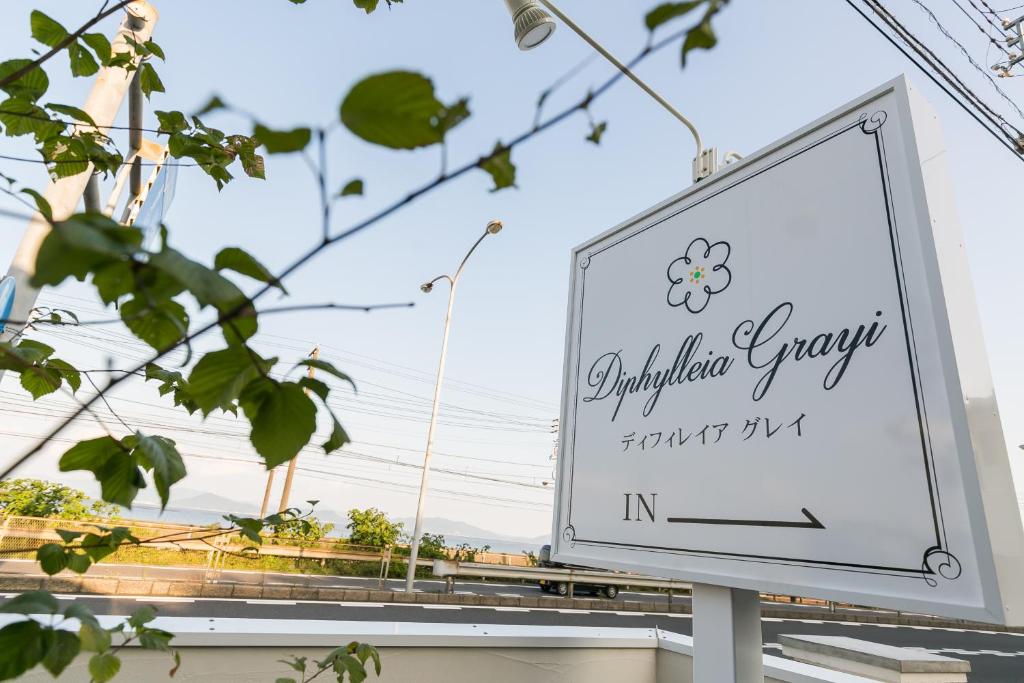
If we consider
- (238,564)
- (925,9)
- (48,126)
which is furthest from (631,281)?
(238,564)

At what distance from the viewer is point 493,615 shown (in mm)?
9211

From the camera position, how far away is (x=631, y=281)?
2096 mm

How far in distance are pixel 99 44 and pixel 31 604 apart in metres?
1.00

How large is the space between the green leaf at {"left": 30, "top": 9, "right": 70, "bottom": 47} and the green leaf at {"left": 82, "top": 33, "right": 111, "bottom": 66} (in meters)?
0.04

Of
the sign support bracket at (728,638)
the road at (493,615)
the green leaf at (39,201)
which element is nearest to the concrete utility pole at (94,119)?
the green leaf at (39,201)

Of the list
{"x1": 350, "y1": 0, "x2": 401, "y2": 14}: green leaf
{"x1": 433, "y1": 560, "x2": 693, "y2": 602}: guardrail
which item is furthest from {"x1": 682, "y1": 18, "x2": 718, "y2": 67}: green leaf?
{"x1": 433, "y1": 560, "x2": 693, "y2": 602}: guardrail

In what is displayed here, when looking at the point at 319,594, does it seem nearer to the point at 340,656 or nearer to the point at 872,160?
the point at 340,656

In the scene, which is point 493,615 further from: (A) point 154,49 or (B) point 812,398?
(A) point 154,49

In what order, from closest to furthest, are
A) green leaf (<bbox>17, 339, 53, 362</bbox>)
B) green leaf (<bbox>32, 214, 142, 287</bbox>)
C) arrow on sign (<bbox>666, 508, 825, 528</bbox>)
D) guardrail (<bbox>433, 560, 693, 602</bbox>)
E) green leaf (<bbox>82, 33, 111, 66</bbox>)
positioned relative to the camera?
green leaf (<bbox>32, 214, 142, 287</bbox>), green leaf (<bbox>17, 339, 53, 362</bbox>), green leaf (<bbox>82, 33, 111, 66</bbox>), arrow on sign (<bbox>666, 508, 825, 528</bbox>), guardrail (<bbox>433, 560, 693, 602</bbox>)

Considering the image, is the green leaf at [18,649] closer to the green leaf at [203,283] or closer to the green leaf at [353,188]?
the green leaf at [203,283]

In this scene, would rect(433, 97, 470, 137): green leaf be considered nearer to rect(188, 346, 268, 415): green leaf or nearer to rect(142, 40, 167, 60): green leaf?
rect(188, 346, 268, 415): green leaf

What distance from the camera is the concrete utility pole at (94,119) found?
4.63ft

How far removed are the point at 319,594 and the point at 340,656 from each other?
9426 mm

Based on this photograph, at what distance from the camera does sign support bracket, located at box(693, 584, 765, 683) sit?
1460 mm
